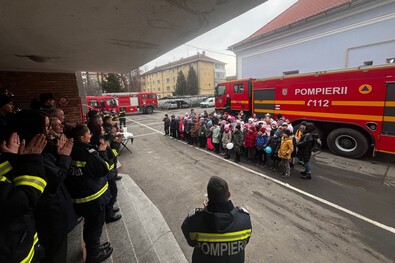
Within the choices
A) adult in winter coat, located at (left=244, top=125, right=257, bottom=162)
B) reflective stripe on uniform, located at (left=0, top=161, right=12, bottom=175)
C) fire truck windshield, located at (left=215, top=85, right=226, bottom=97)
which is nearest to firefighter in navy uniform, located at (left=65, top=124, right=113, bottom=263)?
reflective stripe on uniform, located at (left=0, top=161, right=12, bottom=175)

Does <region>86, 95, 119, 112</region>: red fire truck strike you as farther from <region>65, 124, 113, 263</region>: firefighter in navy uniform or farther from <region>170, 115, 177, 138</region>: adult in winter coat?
<region>65, 124, 113, 263</region>: firefighter in navy uniform

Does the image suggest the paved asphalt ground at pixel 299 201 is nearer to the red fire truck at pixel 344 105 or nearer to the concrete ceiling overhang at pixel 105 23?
the red fire truck at pixel 344 105

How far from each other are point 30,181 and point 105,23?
166 cm

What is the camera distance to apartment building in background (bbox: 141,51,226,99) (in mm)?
46469

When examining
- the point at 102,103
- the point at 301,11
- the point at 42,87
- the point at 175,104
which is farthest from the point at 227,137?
the point at 175,104

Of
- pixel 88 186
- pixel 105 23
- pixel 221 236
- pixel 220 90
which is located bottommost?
pixel 221 236

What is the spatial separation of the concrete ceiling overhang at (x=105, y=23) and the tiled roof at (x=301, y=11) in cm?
1394

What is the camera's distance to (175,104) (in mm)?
29156

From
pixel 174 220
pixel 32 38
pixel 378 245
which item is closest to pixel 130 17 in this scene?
pixel 32 38

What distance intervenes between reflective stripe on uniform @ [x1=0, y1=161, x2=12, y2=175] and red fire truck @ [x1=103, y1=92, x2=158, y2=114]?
76.0 feet

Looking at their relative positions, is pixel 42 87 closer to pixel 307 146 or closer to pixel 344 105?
pixel 307 146

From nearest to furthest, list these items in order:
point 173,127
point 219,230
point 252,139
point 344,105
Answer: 1. point 219,230
2. point 252,139
3. point 344,105
4. point 173,127

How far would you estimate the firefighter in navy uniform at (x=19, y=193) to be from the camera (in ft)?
4.14

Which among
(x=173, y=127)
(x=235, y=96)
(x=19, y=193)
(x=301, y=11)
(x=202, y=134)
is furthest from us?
(x=301, y=11)
